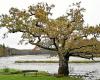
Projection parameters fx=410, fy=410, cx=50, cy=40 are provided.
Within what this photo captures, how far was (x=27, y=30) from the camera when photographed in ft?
206

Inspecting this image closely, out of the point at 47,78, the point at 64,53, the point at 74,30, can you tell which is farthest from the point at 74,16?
the point at 47,78

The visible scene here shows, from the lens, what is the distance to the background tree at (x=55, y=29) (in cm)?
6188

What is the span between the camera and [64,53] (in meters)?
62.4

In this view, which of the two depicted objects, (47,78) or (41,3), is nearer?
(47,78)

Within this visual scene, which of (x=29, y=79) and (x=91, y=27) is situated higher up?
(x=91, y=27)

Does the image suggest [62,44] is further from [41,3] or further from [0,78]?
[0,78]

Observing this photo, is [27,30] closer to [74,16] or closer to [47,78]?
[74,16]

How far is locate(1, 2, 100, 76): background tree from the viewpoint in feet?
203

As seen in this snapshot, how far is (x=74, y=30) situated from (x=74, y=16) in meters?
2.17

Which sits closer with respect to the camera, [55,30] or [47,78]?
[47,78]

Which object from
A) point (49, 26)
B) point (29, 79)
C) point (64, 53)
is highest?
point (49, 26)

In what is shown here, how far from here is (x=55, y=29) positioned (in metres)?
62.3

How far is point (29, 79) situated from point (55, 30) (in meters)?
12.7

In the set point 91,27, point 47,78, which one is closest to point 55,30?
point 91,27
